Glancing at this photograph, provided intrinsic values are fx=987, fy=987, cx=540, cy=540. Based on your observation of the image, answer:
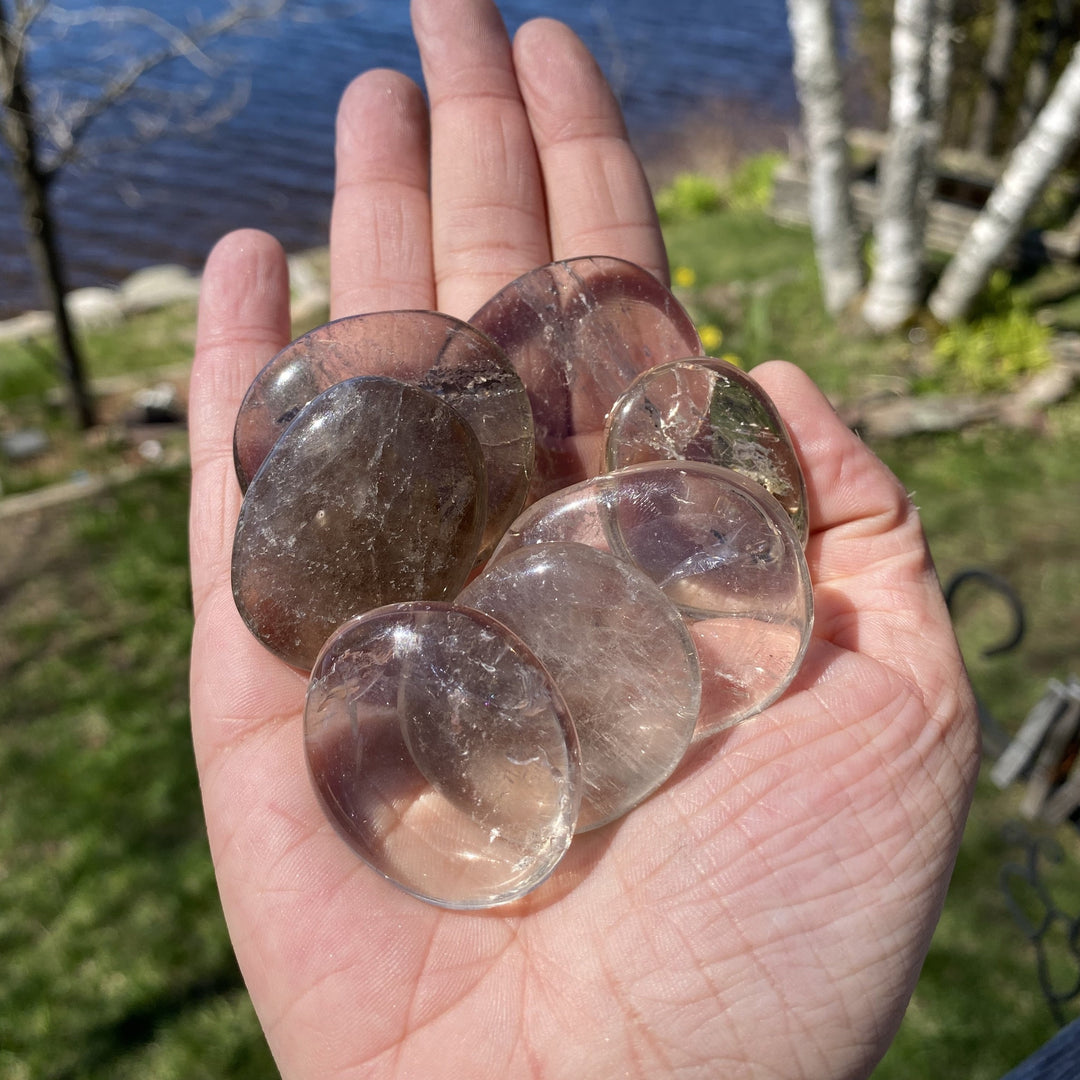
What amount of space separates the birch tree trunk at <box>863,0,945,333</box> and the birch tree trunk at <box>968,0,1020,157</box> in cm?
276

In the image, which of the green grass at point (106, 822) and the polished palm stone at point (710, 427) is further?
the green grass at point (106, 822)

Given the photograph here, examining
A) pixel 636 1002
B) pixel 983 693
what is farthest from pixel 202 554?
Result: pixel 983 693

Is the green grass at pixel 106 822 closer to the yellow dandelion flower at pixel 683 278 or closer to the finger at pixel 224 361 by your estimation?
the finger at pixel 224 361

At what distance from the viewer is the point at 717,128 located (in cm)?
963

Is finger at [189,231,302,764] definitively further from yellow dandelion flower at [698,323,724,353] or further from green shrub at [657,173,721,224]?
green shrub at [657,173,721,224]

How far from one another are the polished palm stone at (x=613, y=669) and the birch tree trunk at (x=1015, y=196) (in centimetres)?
389

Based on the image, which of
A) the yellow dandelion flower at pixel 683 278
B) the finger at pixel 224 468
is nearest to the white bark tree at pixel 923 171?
the yellow dandelion flower at pixel 683 278

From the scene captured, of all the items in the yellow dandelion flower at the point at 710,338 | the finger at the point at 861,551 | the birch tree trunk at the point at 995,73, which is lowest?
the yellow dandelion flower at the point at 710,338

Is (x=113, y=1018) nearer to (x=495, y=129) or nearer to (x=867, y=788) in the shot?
(x=867, y=788)

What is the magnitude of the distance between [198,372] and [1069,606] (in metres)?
3.37

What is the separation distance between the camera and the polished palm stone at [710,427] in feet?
6.02

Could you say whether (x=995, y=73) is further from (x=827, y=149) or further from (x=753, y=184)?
(x=827, y=149)

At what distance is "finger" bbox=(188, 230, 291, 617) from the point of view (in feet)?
6.77

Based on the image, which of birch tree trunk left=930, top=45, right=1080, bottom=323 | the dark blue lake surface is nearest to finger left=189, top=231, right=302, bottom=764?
birch tree trunk left=930, top=45, right=1080, bottom=323
